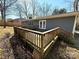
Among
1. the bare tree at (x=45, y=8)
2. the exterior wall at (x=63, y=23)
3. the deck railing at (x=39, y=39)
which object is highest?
the bare tree at (x=45, y=8)

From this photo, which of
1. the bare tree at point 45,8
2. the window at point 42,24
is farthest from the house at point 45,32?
the bare tree at point 45,8

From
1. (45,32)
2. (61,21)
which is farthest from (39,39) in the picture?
(61,21)

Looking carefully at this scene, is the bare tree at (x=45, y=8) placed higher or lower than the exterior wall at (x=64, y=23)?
higher

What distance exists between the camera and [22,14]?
129ft

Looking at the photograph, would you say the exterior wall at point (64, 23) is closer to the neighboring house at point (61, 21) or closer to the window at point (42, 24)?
the neighboring house at point (61, 21)

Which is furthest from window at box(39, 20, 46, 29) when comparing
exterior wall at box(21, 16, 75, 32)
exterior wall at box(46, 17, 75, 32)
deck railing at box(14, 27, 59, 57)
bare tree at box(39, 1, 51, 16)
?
bare tree at box(39, 1, 51, 16)

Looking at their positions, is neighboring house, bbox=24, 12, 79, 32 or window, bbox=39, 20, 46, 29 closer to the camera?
neighboring house, bbox=24, 12, 79, 32

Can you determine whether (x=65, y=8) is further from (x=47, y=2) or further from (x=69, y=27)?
(x=69, y=27)

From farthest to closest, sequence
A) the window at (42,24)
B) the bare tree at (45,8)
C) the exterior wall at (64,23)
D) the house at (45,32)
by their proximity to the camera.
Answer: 1. the bare tree at (45,8)
2. the window at (42,24)
3. the exterior wall at (64,23)
4. the house at (45,32)

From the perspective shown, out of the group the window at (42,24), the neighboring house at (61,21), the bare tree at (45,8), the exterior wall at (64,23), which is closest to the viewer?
the neighboring house at (61,21)

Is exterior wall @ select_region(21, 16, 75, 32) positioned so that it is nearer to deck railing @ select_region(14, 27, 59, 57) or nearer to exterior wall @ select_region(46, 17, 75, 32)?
exterior wall @ select_region(46, 17, 75, 32)

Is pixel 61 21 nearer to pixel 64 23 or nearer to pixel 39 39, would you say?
pixel 64 23

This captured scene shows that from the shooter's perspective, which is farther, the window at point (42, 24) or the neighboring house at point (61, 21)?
the window at point (42, 24)

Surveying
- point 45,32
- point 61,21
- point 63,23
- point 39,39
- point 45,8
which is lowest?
point 39,39
